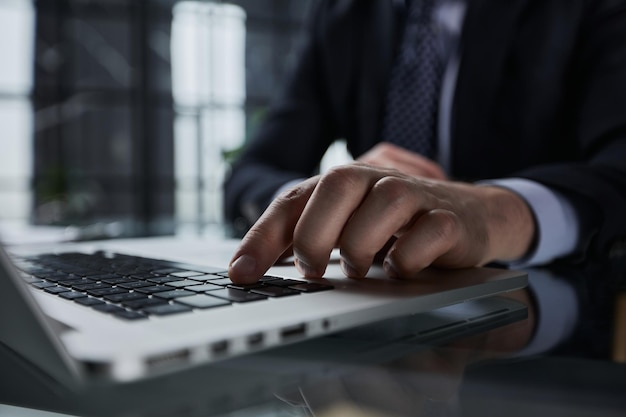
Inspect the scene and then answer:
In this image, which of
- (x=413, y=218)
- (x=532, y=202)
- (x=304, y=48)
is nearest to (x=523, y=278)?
(x=413, y=218)

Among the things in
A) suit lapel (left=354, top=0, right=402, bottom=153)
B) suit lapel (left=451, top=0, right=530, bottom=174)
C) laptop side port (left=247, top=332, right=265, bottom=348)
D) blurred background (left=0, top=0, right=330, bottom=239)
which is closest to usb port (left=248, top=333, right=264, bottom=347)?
laptop side port (left=247, top=332, right=265, bottom=348)

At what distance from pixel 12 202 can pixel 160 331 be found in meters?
4.91

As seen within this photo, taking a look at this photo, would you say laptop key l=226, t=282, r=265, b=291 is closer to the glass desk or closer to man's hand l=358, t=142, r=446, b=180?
the glass desk

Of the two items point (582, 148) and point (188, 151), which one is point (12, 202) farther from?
point (582, 148)

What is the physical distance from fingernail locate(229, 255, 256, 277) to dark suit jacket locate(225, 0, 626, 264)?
38cm

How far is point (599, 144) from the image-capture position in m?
0.81

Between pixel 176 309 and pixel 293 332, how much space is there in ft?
0.19

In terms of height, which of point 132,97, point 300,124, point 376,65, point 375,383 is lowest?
point 375,383

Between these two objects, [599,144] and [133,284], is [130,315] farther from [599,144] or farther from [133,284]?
[599,144]

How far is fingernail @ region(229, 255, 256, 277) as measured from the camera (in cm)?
36

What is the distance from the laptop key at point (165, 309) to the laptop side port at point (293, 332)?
0.05 m

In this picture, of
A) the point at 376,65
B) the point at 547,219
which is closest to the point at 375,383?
the point at 547,219

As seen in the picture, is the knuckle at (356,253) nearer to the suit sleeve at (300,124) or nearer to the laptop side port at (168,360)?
the laptop side port at (168,360)

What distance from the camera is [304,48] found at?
1.28 meters
